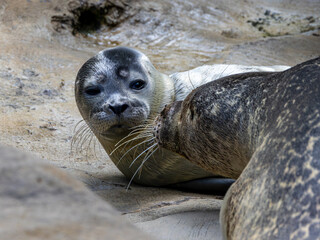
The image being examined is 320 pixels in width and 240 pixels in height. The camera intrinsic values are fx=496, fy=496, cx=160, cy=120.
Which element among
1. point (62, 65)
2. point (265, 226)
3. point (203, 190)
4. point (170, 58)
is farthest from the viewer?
point (170, 58)

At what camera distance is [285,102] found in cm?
224

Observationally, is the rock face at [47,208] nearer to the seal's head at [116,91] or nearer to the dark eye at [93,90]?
the seal's head at [116,91]

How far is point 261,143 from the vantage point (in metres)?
2.23

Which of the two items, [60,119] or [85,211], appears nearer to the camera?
[85,211]

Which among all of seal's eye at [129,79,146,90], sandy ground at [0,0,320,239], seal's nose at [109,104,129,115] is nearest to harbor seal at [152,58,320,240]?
sandy ground at [0,0,320,239]

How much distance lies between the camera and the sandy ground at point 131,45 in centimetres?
390

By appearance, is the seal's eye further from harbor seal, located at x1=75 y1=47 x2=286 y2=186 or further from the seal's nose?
the seal's nose

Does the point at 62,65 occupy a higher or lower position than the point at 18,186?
lower

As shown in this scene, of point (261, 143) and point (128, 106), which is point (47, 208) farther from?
point (128, 106)

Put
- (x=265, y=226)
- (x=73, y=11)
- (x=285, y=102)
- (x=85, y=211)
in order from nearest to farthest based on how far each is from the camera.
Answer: (x=85, y=211), (x=265, y=226), (x=285, y=102), (x=73, y=11)

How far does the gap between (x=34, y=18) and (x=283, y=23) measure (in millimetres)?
4801

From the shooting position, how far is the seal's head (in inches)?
159

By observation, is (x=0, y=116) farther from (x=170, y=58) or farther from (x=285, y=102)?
(x=285, y=102)

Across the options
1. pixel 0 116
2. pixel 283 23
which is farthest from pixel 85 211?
pixel 283 23
